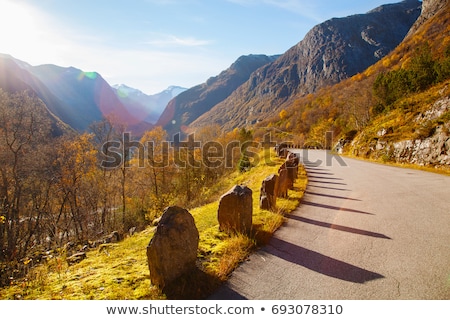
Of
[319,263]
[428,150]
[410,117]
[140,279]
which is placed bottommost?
[140,279]

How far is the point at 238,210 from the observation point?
21.7 ft

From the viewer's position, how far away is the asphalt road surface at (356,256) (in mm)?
4102

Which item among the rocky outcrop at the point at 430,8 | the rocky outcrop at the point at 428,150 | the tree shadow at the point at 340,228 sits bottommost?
the tree shadow at the point at 340,228

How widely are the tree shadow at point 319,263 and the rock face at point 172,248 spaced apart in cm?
191

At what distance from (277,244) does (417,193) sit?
24.7 ft

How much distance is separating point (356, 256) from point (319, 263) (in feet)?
2.71

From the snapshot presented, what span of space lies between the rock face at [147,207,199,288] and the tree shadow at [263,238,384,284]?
6.25 feet

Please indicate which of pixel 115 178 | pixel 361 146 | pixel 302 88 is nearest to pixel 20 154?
pixel 115 178

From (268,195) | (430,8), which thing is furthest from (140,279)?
(430,8)

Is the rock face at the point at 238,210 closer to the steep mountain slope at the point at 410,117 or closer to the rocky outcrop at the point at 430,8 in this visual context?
the steep mountain slope at the point at 410,117

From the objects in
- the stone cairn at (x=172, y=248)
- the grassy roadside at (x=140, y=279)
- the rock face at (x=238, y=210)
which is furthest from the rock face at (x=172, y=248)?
the rock face at (x=238, y=210)

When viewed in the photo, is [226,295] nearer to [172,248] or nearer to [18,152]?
[172,248]

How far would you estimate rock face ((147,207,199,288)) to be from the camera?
429 cm
